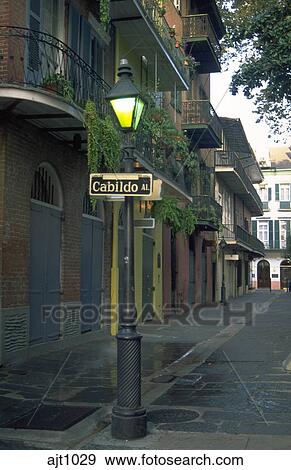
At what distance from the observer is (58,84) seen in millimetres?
9992

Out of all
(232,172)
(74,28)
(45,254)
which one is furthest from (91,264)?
(232,172)

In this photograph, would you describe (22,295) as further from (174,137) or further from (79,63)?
(174,137)

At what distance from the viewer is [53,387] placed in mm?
8062

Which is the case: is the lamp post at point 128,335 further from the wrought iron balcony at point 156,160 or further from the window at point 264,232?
the window at point 264,232

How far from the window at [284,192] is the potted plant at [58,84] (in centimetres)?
5343

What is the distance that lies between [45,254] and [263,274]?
53.5 metres

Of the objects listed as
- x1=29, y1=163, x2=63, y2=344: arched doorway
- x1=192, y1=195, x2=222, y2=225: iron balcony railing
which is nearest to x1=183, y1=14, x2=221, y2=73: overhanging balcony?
x1=192, y1=195, x2=222, y2=225: iron balcony railing

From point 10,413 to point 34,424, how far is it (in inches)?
23.8

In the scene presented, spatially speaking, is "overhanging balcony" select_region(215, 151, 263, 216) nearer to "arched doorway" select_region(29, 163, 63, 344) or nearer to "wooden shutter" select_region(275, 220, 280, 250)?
"wooden shutter" select_region(275, 220, 280, 250)

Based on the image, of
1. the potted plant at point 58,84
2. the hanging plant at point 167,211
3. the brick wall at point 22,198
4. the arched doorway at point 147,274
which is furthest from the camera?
the arched doorway at point 147,274

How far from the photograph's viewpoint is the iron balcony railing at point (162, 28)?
14359 mm

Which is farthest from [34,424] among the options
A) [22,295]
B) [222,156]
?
[222,156]

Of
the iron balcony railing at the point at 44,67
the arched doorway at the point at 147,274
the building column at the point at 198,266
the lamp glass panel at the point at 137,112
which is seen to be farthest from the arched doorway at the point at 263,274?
the lamp glass panel at the point at 137,112

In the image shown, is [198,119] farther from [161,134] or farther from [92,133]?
[92,133]
